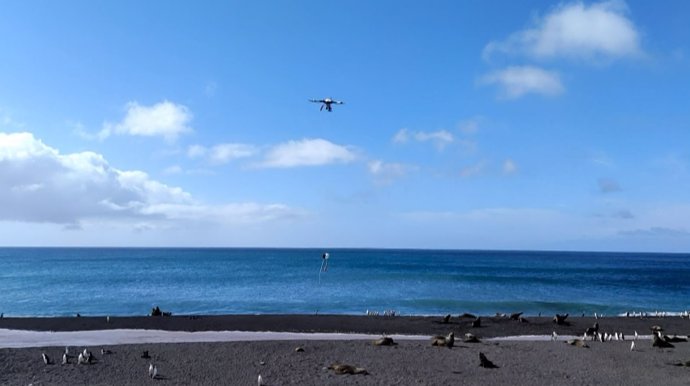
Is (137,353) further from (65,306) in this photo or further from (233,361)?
(65,306)

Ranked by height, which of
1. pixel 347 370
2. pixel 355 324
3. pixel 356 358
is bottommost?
pixel 355 324

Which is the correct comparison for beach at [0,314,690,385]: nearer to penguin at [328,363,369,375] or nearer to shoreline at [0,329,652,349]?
shoreline at [0,329,652,349]

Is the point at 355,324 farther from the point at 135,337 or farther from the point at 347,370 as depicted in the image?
the point at 347,370

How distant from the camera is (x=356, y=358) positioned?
2275cm

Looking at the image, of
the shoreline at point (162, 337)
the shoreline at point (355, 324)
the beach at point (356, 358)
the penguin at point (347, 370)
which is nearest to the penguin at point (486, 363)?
the beach at point (356, 358)

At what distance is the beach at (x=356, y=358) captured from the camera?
63.5ft

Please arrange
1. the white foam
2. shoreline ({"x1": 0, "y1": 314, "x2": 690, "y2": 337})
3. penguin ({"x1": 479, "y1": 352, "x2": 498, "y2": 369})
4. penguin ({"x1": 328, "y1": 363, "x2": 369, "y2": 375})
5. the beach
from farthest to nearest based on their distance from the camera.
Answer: shoreline ({"x1": 0, "y1": 314, "x2": 690, "y2": 337})
the white foam
penguin ({"x1": 479, "y1": 352, "x2": 498, "y2": 369})
penguin ({"x1": 328, "y1": 363, "x2": 369, "y2": 375})
the beach

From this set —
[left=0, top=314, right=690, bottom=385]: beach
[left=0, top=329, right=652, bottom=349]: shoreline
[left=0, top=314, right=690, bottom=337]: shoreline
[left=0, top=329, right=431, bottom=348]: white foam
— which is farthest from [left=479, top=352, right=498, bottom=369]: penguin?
[left=0, top=314, right=690, bottom=337]: shoreline

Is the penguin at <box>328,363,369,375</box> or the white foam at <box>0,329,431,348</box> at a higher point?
the penguin at <box>328,363,369,375</box>

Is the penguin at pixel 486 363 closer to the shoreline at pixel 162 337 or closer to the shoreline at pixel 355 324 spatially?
the shoreline at pixel 162 337

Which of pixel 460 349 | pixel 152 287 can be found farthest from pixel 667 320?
pixel 152 287

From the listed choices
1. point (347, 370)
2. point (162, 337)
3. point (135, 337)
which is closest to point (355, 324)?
point (162, 337)

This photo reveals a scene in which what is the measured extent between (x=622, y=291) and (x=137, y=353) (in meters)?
63.7

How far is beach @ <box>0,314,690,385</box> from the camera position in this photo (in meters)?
19.3
